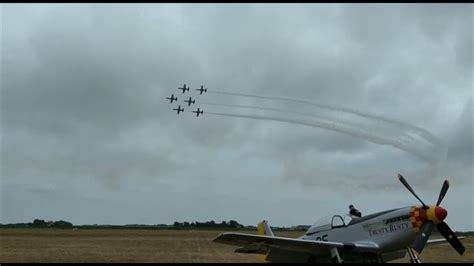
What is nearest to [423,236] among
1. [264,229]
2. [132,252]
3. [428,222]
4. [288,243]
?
[428,222]

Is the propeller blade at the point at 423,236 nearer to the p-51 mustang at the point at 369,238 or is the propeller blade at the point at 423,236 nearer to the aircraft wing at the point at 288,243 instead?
the p-51 mustang at the point at 369,238

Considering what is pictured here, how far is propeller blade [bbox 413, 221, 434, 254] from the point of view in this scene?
583 inches

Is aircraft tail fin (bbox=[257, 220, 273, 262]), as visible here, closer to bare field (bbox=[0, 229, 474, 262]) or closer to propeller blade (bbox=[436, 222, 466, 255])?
bare field (bbox=[0, 229, 474, 262])

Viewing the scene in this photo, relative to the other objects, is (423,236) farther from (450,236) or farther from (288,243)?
(288,243)

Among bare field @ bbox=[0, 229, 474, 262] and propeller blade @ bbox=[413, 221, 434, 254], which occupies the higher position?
bare field @ bbox=[0, 229, 474, 262]

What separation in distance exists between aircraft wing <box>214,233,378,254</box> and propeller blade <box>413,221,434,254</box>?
4.65 feet

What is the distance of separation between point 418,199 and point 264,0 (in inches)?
439

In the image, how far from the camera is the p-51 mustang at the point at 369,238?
1520 cm

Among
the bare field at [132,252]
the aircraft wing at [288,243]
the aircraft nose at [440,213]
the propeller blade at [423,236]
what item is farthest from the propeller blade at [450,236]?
the bare field at [132,252]

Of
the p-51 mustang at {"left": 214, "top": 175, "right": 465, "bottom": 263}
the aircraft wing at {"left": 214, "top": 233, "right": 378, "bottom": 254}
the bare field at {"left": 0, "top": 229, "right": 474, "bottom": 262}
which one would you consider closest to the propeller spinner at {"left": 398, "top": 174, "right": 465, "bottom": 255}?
the p-51 mustang at {"left": 214, "top": 175, "right": 465, "bottom": 263}

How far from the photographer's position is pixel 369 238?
16.0 metres

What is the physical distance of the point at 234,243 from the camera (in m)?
16.1

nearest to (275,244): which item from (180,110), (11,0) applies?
(11,0)

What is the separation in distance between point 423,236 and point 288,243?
4.45 metres
